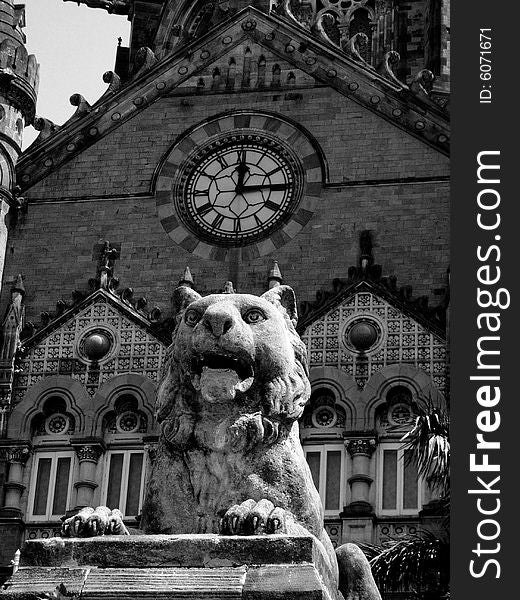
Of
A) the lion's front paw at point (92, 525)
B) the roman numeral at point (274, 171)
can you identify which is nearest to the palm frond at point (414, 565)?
the lion's front paw at point (92, 525)

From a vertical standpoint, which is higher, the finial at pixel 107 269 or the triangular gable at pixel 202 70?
the triangular gable at pixel 202 70

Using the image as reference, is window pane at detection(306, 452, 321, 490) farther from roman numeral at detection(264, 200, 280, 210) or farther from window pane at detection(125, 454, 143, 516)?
roman numeral at detection(264, 200, 280, 210)

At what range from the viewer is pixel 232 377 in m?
10.6

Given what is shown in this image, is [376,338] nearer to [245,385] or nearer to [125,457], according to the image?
[125,457]

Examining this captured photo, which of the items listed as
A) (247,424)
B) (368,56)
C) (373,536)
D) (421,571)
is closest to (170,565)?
(247,424)

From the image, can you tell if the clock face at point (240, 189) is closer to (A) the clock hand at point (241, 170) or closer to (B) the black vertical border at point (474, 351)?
(A) the clock hand at point (241, 170)

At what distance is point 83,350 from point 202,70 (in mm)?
5830

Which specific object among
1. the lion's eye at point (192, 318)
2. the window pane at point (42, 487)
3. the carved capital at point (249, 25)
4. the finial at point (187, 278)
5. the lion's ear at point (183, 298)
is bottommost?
the lion's eye at point (192, 318)

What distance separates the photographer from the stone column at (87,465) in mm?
26125

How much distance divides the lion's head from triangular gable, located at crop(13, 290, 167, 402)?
16.1m

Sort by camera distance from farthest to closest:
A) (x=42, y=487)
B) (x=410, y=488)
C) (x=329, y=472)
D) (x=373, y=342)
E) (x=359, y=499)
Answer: (x=42, y=487), (x=373, y=342), (x=329, y=472), (x=410, y=488), (x=359, y=499)

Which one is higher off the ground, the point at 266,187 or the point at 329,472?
the point at 266,187

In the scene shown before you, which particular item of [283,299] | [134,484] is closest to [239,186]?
[134,484]

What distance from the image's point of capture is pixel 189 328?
10.8 m
